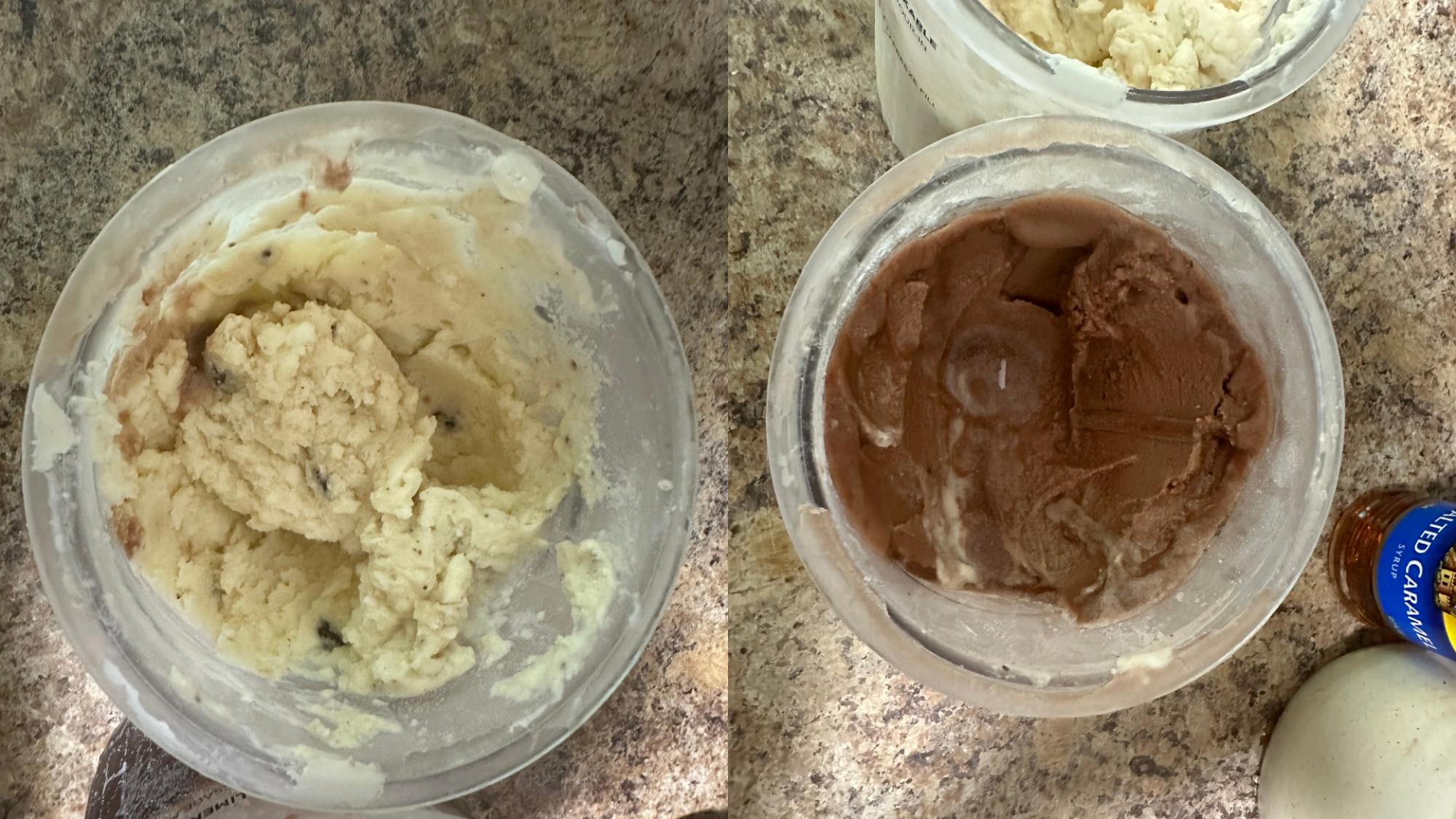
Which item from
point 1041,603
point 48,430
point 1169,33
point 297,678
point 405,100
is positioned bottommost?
point 297,678

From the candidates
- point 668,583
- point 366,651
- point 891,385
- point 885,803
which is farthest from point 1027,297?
point 366,651

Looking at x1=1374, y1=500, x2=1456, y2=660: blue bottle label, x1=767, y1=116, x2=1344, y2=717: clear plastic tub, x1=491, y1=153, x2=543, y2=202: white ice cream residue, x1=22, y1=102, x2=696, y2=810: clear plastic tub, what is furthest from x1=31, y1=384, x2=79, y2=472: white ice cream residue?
x1=1374, y1=500, x2=1456, y2=660: blue bottle label

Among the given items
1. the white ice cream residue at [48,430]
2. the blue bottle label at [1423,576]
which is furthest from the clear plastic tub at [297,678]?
the blue bottle label at [1423,576]

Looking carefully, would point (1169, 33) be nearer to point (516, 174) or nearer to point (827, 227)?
point (827, 227)

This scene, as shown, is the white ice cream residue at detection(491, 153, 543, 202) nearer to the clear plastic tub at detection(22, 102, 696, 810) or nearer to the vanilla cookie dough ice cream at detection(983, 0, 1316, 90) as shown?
the clear plastic tub at detection(22, 102, 696, 810)

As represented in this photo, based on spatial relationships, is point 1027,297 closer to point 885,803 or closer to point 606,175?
point 606,175

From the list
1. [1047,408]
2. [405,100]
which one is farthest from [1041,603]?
[405,100]
